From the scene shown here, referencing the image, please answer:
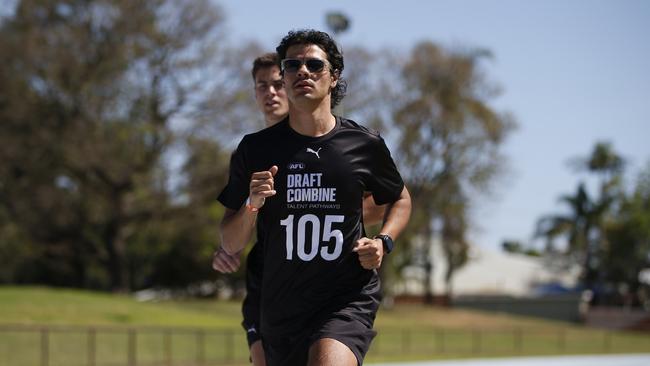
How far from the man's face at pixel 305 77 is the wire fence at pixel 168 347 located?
2193cm

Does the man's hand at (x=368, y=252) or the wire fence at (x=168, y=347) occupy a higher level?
the man's hand at (x=368, y=252)

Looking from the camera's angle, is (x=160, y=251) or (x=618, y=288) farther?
(x=618, y=288)

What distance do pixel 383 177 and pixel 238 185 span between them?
780 millimetres

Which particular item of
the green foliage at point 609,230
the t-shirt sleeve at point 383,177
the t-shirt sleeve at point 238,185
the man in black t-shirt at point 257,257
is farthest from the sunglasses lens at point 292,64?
the green foliage at point 609,230

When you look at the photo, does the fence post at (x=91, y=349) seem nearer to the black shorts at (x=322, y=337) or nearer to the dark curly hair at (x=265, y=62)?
the dark curly hair at (x=265, y=62)

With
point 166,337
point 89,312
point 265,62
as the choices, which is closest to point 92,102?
→ point 89,312

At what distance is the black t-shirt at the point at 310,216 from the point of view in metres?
4.73

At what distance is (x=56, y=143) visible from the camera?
151ft

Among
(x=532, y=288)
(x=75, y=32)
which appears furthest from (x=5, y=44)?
(x=532, y=288)

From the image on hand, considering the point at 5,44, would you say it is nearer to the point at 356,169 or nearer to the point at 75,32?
the point at 75,32

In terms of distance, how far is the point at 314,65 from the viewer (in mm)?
4801

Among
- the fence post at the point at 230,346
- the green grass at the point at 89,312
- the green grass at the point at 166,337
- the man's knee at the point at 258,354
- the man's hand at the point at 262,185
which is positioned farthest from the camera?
the green grass at the point at 89,312

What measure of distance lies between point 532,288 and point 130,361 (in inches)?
2533

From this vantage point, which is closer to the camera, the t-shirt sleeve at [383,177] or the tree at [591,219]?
the t-shirt sleeve at [383,177]
